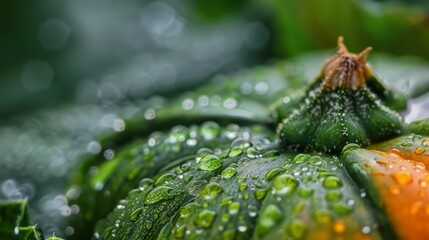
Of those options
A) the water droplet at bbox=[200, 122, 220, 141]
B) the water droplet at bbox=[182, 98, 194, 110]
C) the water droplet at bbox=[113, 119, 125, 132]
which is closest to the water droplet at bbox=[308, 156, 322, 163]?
the water droplet at bbox=[200, 122, 220, 141]

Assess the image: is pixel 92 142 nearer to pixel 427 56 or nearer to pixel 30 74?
pixel 30 74

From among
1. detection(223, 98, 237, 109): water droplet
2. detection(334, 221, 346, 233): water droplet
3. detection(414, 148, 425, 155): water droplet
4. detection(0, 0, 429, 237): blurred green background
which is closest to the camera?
detection(334, 221, 346, 233): water droplet

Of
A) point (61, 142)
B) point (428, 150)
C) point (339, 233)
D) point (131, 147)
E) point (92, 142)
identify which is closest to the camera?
point (339, 233)

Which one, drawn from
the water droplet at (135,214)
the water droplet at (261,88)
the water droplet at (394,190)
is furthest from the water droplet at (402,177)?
the water droplet at (261,88)

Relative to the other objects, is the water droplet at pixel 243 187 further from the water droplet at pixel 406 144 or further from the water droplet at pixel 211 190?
the water droplet at pixel 406 144

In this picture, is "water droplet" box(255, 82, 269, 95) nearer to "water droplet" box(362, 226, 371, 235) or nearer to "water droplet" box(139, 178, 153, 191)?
"water droplet" box(139, 178, 153, 191)

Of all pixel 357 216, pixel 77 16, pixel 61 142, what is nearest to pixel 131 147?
pixel 61 142
